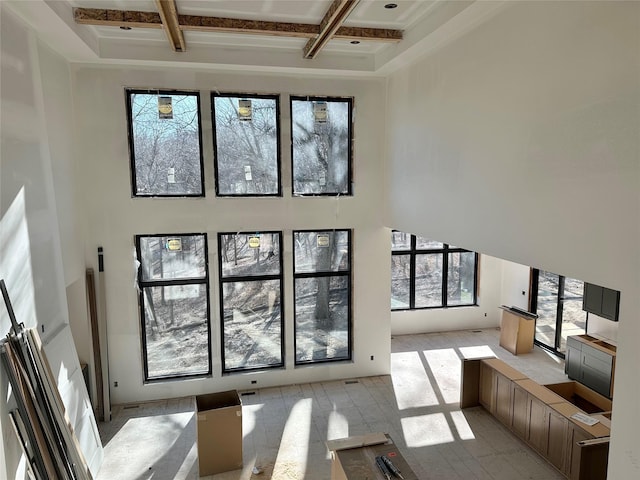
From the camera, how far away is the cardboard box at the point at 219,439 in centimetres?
483

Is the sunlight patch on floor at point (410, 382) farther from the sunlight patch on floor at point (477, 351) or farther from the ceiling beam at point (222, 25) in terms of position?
the ceiling beam at point (222, 25)

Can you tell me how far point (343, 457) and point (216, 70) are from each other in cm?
504

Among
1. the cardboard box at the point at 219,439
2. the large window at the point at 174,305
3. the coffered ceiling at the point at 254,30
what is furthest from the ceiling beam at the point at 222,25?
the cardboard box at the point at 219,439

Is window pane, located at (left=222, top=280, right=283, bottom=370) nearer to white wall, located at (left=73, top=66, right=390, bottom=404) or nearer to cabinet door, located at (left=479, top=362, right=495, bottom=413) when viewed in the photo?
white wall, located at (left=73, top=66, right=390, bottom=404)

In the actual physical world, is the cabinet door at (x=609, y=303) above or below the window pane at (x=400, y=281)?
above

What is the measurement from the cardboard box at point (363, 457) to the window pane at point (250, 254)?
3.19 m

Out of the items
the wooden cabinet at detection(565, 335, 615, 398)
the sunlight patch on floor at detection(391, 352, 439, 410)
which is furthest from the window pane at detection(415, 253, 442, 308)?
the wooden cabinet at detection(565, 335, 615, 398)

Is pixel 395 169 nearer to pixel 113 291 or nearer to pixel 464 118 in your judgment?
pixel 464 118

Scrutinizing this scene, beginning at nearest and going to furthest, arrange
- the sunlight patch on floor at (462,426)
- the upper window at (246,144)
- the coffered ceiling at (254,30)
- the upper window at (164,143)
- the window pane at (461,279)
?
the coffered ceiling at (254,30), the sunlight patch on floor at (462,426), the upper window at (164,143), the upper window at (246,144), the window pane at (461,279)

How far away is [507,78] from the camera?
4086 millimetres

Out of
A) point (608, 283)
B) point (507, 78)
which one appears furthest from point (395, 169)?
point (608, 283)

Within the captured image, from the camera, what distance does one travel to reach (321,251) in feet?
23.2

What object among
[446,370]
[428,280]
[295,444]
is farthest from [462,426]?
[428,280]

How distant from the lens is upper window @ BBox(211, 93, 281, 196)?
6414 millimetres
